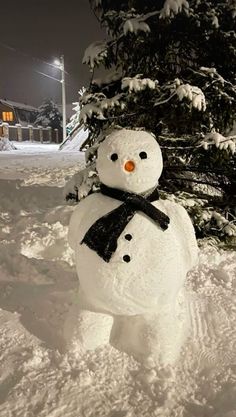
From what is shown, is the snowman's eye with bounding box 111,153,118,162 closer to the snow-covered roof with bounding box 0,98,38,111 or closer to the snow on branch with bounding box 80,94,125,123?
the snow on branch with bounding box 80,94,125,123

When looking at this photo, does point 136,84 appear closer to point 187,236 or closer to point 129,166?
point 129,166

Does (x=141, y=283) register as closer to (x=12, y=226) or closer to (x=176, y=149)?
(x=176, y=149)

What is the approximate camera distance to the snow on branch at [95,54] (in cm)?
421

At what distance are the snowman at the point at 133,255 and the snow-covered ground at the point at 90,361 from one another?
156 mm

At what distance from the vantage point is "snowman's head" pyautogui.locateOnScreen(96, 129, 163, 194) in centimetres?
242

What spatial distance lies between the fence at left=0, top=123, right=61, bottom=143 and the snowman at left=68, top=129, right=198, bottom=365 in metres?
29.6

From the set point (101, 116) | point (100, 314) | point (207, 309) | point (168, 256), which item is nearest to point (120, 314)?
point (100, 314)

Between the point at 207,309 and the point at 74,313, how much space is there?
1.17m

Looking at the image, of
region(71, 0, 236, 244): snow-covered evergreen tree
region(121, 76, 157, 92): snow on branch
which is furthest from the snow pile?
region(121, 76, 157, 92): snow on branch

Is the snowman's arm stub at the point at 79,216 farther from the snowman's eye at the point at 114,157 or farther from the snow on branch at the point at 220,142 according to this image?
the snow on branch at the point at 220,142

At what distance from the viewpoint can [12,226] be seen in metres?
5.28

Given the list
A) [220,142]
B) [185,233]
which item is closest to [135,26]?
[220,142]

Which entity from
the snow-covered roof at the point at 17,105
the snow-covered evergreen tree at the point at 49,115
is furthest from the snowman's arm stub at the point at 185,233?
the snow-covered roof at the point at 17,105

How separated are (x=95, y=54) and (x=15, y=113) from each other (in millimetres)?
44113
